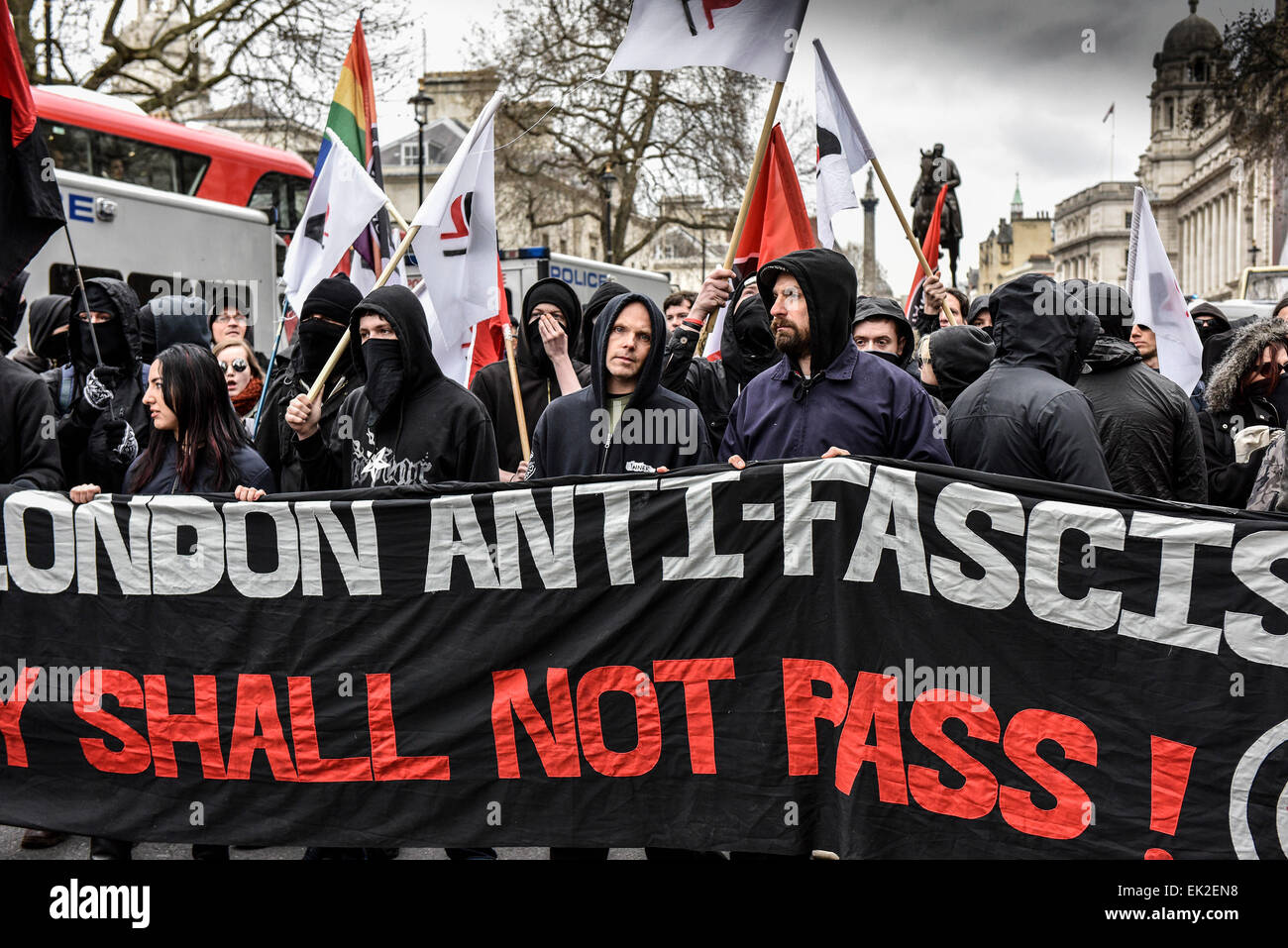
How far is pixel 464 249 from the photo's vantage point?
20.7ft

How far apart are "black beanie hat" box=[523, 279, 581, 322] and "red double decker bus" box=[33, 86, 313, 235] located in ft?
26.9

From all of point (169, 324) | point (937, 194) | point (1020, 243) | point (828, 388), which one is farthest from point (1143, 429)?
point (1020, 243)

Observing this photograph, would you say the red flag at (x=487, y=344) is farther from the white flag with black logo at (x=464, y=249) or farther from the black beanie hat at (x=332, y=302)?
the black beanie hat at (x=332, y=302)

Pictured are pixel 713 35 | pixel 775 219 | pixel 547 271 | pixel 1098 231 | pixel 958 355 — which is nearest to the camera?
pixel 958 355

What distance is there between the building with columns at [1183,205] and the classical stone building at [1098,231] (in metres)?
0.09

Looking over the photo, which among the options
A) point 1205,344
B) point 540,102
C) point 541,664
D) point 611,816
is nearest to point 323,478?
point 541,664

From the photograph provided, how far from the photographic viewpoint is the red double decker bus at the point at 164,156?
42.8 ft

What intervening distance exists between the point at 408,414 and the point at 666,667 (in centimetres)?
141

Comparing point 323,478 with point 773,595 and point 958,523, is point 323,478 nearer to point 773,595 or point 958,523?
point 773,595

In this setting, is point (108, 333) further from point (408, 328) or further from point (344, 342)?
point (408, 328)

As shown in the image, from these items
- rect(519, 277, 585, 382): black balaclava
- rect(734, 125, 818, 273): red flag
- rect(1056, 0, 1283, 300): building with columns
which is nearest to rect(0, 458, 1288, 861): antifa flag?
rect(519, 277, 585, 382): black balaclava

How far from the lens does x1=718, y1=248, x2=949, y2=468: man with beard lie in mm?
4219

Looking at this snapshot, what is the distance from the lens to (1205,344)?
306 inches

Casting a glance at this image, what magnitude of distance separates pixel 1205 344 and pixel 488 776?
223 inches
